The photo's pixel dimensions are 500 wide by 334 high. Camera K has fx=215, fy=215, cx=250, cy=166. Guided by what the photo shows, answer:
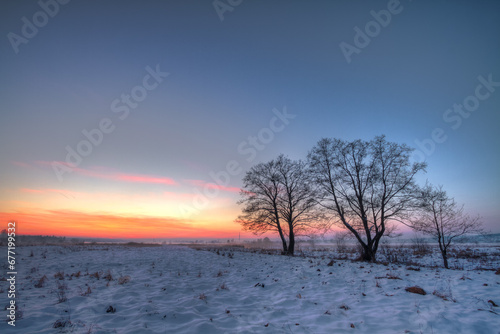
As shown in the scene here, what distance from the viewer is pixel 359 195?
17.4 metres

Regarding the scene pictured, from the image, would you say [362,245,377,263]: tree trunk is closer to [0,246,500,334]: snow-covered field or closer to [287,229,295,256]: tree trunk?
[0,246,500,334]: snow-covered field

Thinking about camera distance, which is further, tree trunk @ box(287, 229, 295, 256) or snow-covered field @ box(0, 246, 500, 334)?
tree trunk @ box(287, 229, 295, 256)

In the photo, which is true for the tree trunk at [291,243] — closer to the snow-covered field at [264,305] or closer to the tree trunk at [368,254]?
the tree trunk at [368,254]

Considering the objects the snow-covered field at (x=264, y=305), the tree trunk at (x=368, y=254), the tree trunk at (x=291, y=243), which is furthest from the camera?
the tree trunk at (x=291, y=243)

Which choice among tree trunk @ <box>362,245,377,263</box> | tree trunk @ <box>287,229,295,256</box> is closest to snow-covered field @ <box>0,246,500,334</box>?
tree trunk @ <box>362,245,377,263</box>

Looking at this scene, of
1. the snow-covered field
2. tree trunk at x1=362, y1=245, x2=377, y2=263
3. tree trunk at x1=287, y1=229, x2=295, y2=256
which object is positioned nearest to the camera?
the snow-covered field

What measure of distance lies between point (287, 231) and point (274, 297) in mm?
18031

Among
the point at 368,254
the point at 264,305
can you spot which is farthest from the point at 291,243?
the point at 264,305

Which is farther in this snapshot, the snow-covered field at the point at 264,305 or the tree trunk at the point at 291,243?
the tree trunk at the point at 291,243

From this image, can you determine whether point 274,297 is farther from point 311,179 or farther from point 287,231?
point 287,231

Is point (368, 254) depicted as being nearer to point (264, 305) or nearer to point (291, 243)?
point (291, 243)

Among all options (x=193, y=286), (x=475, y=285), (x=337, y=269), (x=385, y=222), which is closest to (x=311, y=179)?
(x=385, y=222)

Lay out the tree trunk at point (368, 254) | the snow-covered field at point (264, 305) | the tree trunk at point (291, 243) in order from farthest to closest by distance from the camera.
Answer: the tree trunk at point (291, 243)
the tree trunk at point (368, 254)
the snow-covered field at point (264, 305)

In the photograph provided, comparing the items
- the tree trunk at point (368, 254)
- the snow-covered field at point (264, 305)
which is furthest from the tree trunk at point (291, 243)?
the snow-covered field at point (264, 305)
